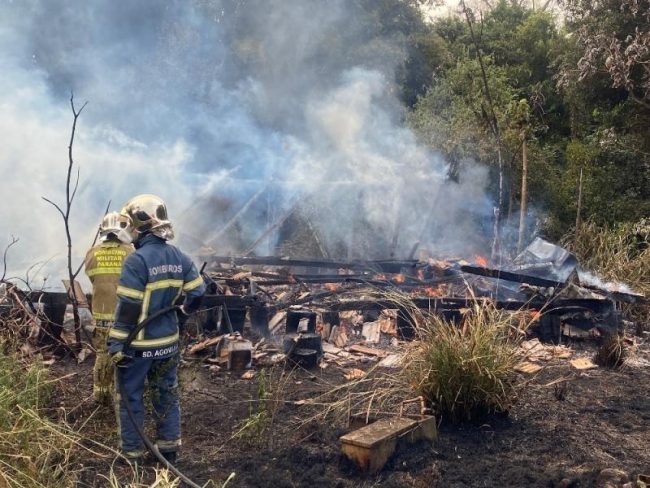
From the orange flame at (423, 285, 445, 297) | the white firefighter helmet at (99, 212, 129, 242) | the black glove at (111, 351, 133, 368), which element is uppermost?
the white firefighter helmet at (99, 212, 129, 242)

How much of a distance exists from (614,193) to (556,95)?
5424 mm

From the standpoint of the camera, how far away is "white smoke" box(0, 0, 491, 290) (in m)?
14.3

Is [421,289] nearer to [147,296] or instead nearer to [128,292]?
[147,296]

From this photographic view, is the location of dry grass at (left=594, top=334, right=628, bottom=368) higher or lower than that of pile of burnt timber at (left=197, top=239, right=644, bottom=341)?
lower

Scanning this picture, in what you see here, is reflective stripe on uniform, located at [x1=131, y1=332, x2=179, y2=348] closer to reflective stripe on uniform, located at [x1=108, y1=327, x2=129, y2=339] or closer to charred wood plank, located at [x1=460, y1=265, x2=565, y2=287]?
reflective stripe on uniform, located at [x1=108, y1=327, x2=129, y2=339]

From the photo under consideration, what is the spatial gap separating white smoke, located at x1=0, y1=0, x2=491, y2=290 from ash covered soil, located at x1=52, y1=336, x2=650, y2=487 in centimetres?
699

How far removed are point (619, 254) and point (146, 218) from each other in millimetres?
9637

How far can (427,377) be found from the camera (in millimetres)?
4812

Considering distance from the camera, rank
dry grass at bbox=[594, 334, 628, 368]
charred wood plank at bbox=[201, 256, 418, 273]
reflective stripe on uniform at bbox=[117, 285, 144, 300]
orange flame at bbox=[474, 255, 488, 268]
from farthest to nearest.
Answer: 1. orange flame at bbox=[474, 255, 488, 268]
2. charred wood plank at bbox=[201, 256, 418, 273]
3. dry grass at bbox=[594, 334, 628, 368]
4. reflective stripe on uniform at bbox=[117, 285, 144, 300]

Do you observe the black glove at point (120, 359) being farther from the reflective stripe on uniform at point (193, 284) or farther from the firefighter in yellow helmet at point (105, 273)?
the firefighter in yellow helmet at point (105, 273)

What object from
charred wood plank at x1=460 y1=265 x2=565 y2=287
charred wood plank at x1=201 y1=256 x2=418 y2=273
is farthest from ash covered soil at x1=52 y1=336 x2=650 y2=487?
charred wood plank at x1=201 y1=256 x2=418 y2=273

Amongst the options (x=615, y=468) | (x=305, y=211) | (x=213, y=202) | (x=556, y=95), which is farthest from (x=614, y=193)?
(x=615, y=468)

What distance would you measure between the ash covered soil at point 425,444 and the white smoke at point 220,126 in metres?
6.99

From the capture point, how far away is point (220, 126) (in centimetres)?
2095
